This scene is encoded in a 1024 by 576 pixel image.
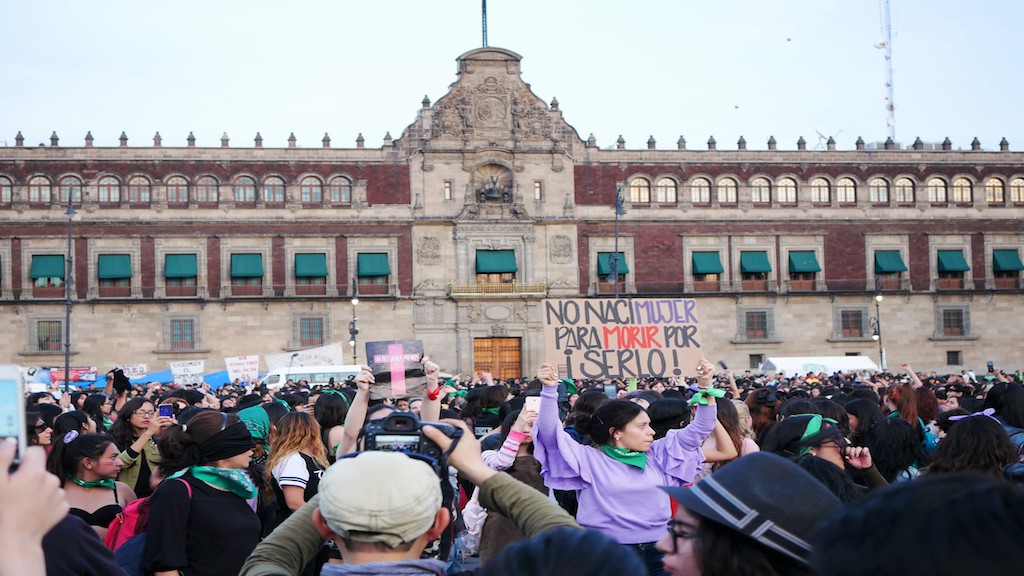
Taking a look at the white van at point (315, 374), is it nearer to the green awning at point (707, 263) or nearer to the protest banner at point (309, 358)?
the protest banner at point (309, 358)

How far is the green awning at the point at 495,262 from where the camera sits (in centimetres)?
4409

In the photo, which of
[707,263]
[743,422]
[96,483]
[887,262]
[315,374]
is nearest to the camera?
[96,483]

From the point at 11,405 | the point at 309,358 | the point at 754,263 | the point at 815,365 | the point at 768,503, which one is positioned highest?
the point at 754,263

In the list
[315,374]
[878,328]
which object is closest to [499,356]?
[315,374]

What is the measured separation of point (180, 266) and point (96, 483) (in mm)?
38936

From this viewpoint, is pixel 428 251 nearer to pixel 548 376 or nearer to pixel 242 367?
pixel 242 367

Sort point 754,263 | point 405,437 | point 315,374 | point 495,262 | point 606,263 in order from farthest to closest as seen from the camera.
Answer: point 754,263 → point 606,263 → point 495,262 → point 315,374 → point 405,437

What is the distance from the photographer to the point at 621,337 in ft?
45.6

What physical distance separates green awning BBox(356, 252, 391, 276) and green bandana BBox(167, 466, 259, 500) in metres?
38.7

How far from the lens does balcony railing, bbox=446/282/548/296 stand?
44.1 metres

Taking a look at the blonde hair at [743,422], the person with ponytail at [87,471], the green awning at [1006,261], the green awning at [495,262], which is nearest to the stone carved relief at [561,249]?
the green awning at [495,262]

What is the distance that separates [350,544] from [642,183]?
43.8 metres

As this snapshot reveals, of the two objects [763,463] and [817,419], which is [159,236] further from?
[763,463]

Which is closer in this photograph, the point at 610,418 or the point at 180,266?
the point at 610,418
